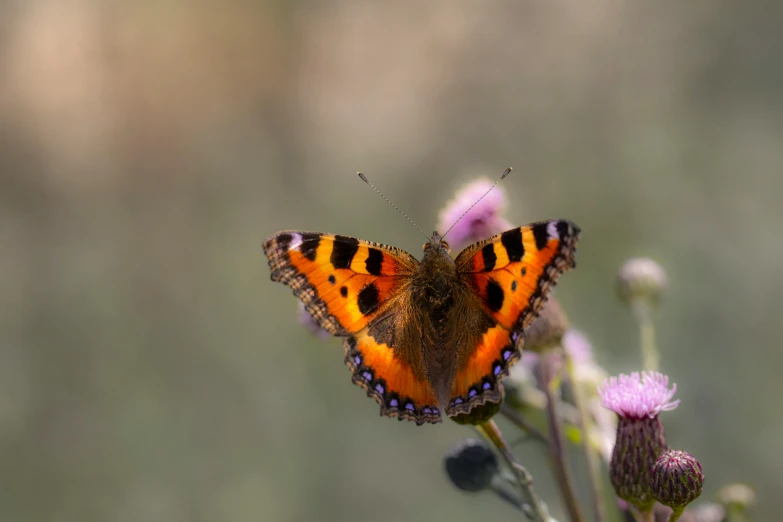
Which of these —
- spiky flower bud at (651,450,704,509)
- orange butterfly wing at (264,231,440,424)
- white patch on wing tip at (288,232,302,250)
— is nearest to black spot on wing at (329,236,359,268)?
orange butterfly wing at (264,231,440,424)

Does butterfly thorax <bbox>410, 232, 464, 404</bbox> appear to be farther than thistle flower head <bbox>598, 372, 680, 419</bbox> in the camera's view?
Yes

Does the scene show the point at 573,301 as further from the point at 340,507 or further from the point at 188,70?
the point at 188,70

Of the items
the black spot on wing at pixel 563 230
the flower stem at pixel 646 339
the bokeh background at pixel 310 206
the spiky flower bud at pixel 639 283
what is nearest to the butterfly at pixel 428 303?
the black spot on wing at pixel 563 230

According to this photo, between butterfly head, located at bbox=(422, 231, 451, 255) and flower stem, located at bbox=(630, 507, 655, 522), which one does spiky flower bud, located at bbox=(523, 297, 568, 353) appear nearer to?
butterfly head, located at bbox=(422, 231, 451, 255)

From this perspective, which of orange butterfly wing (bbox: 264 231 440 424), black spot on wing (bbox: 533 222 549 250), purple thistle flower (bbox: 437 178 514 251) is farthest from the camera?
purple thistle flower (bbox: 437 178 514 251)

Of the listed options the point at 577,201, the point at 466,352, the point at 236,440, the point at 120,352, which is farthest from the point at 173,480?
the point at 466,352
